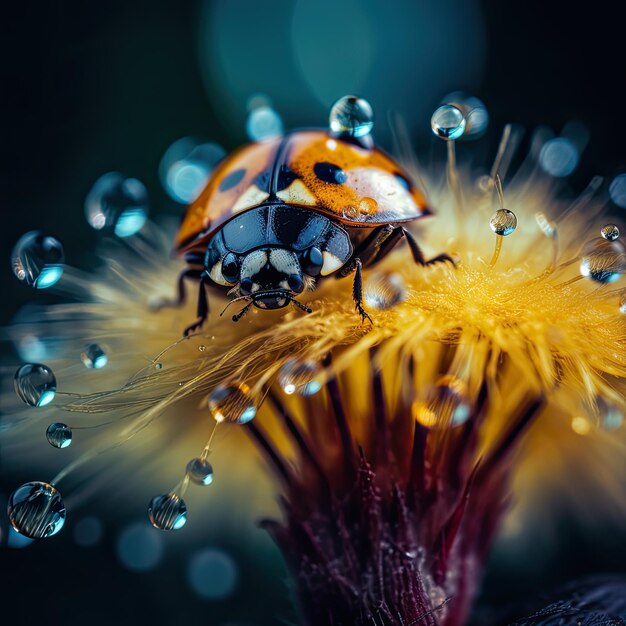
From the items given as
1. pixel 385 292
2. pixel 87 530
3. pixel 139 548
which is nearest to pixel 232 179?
pixel 385 292

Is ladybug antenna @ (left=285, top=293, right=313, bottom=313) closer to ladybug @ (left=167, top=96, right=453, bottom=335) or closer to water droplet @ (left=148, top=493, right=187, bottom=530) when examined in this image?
→ ladybug @ (left=167, top=96, right=453, bottom=335)

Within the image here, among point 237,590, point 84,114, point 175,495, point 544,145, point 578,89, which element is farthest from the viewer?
point 84,114

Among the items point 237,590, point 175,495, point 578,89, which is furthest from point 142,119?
point 175,495

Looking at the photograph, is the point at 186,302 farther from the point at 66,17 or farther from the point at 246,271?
the point at 66,17

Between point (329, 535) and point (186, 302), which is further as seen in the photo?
point (186, 302)

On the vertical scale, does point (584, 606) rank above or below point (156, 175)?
below

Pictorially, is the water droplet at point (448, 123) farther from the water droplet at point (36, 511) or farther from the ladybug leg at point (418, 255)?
the water droplet at point (36, 511)
